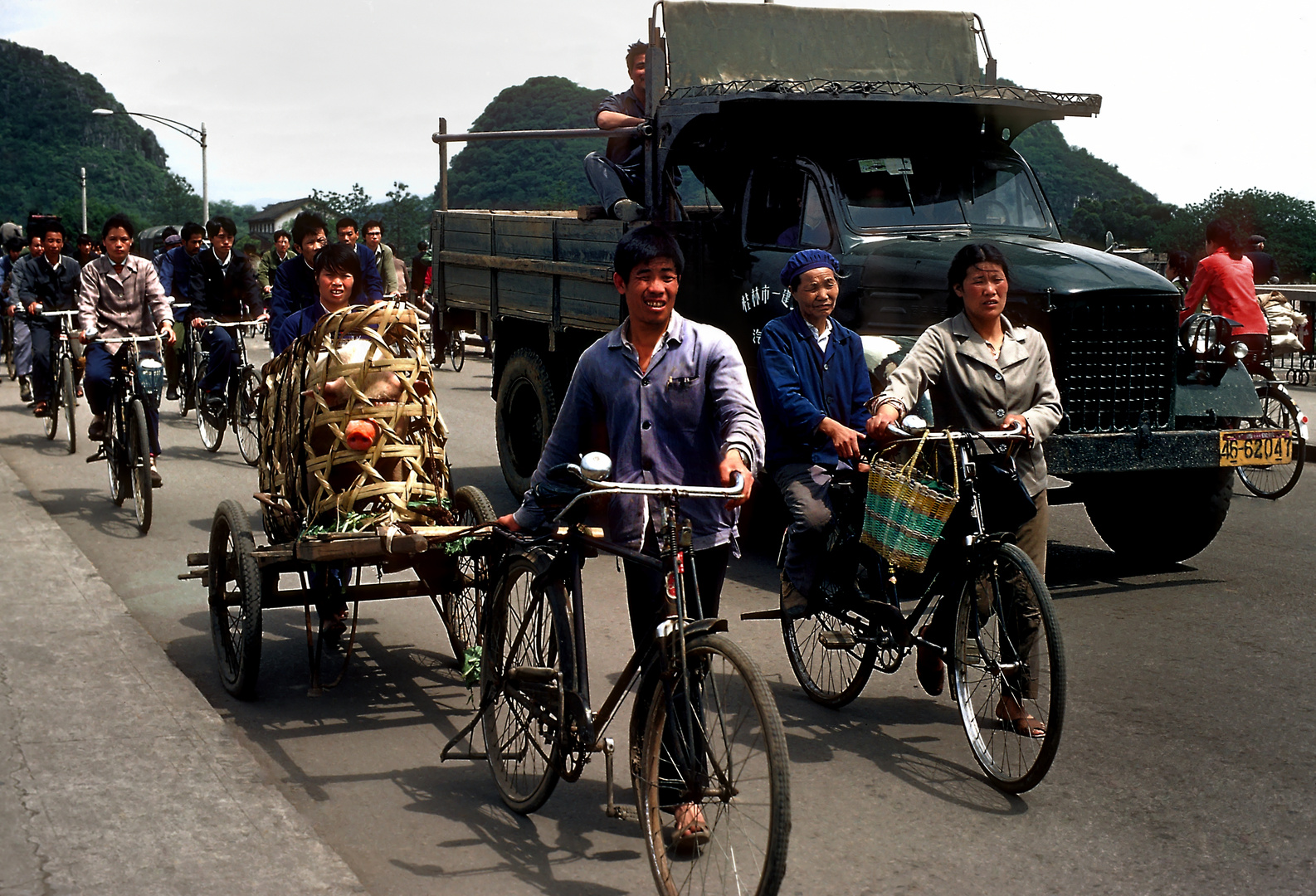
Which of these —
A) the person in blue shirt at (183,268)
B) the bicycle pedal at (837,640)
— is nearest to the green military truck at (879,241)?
the bicycle pedal at (837,640)

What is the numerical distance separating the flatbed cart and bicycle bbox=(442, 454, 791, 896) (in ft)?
3.11

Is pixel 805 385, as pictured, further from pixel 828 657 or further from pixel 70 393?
pixel 70 393

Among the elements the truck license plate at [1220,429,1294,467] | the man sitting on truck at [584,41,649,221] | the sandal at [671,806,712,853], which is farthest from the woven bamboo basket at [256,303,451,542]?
the man sitting on truck at [584,41,649,221]

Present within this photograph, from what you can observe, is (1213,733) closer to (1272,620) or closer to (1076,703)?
(1076,703)

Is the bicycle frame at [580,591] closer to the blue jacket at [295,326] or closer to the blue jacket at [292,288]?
the blue jacket at [295,326]

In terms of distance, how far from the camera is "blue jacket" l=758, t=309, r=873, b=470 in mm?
5867

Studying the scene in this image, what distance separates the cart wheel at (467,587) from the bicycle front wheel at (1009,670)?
1.93 m

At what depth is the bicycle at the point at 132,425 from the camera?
→ 31.3 ft

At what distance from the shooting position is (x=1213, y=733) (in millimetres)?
5598

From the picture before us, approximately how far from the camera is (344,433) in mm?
5871

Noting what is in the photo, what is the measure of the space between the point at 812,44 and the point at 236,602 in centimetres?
652

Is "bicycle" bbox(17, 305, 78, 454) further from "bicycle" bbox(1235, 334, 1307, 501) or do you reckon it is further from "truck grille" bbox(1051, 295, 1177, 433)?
"bicycle" bbox(1235, 334, 1307, 501)

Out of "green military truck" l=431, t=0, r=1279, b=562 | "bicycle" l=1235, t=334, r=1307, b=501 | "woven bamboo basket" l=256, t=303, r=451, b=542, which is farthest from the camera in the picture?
"bicycle" l=1235, t=334, r=1307, b=501

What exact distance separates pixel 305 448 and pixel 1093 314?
14.4ft
